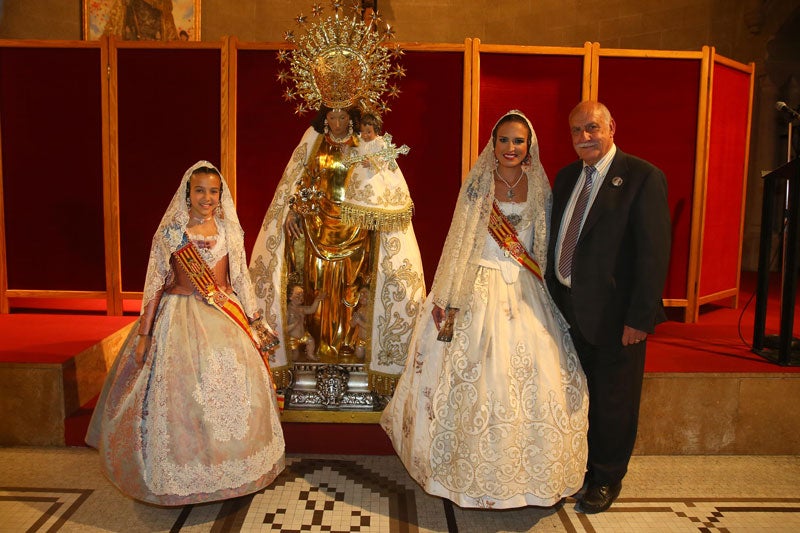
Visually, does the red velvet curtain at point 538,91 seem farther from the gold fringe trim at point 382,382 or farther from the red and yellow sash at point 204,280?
the red and yellow sash at point 204,280

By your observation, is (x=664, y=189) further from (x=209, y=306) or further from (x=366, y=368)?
(x=209, y=306)

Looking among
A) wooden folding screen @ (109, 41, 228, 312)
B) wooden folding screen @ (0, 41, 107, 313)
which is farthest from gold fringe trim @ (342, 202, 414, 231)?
wooden folding screen @ (0, 41, 107, 313)

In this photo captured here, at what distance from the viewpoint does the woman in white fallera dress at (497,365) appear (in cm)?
251

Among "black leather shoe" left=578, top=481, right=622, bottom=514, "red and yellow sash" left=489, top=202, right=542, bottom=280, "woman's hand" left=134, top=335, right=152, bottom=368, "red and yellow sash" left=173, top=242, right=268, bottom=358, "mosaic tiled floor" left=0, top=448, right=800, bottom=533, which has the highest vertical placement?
"red and yellow sash" left=489, top=202, right=542, bottom=280

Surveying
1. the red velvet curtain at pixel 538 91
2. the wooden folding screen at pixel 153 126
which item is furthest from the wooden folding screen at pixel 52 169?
the red velvet curtain at pixel 538 91

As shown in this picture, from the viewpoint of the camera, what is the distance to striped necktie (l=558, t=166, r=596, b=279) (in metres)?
2.77

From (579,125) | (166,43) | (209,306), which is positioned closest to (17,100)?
(166,43)

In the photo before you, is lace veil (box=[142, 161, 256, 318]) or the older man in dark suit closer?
the older man in dark suit

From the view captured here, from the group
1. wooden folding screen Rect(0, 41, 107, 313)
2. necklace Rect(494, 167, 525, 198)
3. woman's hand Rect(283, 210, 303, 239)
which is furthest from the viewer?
wooden folding screen Rect(0, 41, 107, 313)

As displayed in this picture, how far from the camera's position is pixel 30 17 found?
6.70 m
